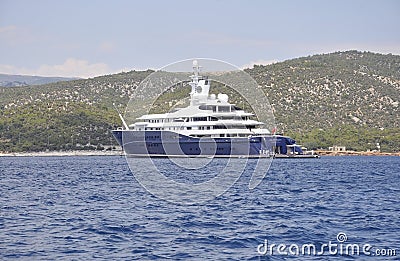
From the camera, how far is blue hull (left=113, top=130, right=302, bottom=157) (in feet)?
310

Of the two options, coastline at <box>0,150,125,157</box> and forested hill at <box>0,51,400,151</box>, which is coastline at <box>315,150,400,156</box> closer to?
forested hill at <box>0,51,400,151</box>

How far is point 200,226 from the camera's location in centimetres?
2378

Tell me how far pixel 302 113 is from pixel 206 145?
59.0m

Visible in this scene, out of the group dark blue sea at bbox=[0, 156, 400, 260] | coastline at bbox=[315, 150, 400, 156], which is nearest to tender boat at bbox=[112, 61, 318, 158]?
coastline at bbox=[315, 150, 400, 156]

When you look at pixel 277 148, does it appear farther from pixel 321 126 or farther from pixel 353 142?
pixel 321 126

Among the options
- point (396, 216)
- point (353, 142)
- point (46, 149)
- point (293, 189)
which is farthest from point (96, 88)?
point (396, 216)

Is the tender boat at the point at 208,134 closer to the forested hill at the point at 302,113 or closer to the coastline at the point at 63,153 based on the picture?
the forested hill at the point at 302,113

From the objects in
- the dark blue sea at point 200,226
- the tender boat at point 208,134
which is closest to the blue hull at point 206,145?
the tender boat at point 208,134

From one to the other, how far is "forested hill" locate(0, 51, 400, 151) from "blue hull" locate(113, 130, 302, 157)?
3129 centimetres

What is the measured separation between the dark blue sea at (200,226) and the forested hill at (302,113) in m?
95.0

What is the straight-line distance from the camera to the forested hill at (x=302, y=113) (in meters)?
138

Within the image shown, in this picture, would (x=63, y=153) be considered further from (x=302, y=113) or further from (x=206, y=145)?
(x=206, y=145)

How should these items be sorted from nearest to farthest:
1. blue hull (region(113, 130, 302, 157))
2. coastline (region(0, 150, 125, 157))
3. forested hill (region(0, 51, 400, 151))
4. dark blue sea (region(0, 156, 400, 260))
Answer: dark blue sea (region(0, 156, 400, 260)) → blue hull (region(113, 130, 302, 157)) → forested hill (region(0, 51, 400, 151)) → coastline (region(0, 150, 125, 157))

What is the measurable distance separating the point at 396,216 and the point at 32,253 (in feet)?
43.5
